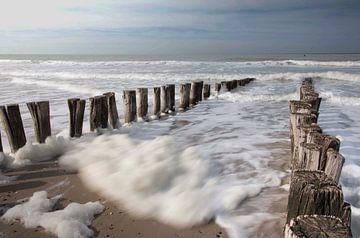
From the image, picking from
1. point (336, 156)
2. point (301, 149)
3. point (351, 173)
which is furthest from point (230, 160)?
point (336, 156)

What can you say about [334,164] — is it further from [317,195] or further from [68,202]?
[68,202]

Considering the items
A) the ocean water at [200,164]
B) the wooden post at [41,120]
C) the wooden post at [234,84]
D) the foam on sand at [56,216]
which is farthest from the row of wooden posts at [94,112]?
the wooden post at [234,84]

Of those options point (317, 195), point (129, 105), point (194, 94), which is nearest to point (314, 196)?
point (317, 195)

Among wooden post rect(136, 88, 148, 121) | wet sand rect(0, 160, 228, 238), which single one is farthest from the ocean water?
wooden post rect(136, 88, 148, 121)

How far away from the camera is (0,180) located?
4.63 meters

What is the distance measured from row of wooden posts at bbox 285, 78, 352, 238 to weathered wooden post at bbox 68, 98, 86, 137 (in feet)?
13.5

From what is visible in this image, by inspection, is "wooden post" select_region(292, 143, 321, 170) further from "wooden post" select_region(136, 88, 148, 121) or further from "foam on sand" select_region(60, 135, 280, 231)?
"wooden post" select_region(136, 88, 148, 121)

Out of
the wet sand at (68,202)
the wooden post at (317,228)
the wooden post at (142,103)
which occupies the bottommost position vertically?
the wet sand at (68,202)

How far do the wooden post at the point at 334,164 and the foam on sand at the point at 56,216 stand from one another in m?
2.30

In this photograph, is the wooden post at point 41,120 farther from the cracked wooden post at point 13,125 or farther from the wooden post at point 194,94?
the wooden post at point 194,94

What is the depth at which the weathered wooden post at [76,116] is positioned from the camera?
6.45m

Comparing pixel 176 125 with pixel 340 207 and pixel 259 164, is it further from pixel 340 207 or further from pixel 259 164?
pixel 340 207

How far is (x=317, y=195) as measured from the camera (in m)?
2.21

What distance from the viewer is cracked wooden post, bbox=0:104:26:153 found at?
5488 millimetres
